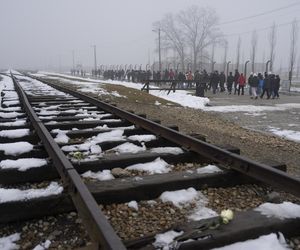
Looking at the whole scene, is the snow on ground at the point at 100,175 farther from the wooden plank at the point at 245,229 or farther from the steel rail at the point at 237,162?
the wooden plank at the point at 245,229

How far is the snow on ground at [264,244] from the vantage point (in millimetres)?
2598

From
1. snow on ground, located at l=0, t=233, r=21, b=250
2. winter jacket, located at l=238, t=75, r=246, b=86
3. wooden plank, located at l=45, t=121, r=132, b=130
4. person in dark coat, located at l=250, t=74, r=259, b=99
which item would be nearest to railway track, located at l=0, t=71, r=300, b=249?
snow on ground, located at l=0, t=233, r=21, b=250

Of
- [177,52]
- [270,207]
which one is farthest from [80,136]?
[177,52]

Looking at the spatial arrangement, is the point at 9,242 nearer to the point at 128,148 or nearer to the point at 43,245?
the point at 43,245

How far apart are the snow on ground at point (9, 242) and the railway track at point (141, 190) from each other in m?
0.13

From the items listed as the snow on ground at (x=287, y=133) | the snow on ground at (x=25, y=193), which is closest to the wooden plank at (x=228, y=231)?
the snow on ground at (x=25, y=193)

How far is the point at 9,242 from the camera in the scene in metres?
2.84

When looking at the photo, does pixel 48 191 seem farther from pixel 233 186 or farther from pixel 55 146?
pixel 233 186

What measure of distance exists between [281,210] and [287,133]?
6.85 m

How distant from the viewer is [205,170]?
4121 millimetres

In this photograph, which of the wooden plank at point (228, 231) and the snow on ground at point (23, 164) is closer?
the wooden plank at point (228, 231)

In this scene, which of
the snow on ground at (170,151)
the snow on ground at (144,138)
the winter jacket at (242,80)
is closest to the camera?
the snow on ground at (170,151)

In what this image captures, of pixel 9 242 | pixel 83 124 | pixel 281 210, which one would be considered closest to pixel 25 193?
pixel 9 242

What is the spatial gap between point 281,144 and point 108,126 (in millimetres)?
3487
